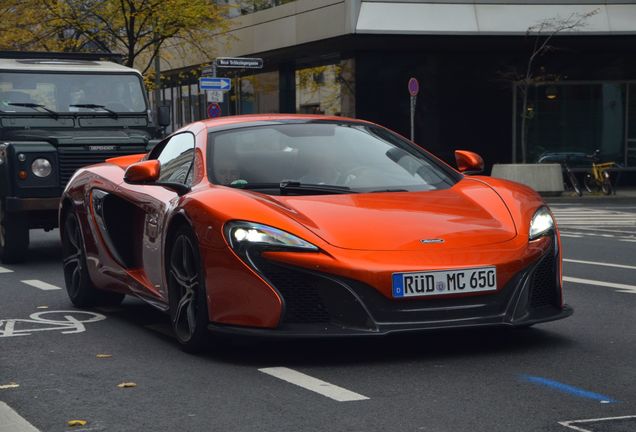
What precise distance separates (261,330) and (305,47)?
106 feet

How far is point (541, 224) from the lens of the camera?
22.5 feet

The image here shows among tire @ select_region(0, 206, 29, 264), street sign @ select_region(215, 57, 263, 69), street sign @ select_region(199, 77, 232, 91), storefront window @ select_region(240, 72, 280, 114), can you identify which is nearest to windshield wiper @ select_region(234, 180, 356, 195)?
tire @ select_region(0, 206, 29, 264)

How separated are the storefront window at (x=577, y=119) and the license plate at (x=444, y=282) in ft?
103

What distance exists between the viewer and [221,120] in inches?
315

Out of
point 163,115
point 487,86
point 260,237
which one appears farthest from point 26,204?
point 487,86

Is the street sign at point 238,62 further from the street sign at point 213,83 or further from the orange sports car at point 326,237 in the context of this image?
the orange sports car at point 326,237

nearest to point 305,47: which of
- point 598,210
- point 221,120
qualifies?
point 598,210

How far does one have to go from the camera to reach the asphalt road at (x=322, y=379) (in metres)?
5.10

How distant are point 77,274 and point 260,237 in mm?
3336

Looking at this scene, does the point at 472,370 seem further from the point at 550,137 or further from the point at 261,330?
the point at 550,137

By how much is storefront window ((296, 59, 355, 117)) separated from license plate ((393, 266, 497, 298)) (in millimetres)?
31009

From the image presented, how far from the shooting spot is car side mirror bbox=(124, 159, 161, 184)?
757cm

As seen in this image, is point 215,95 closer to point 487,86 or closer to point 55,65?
point 487,86

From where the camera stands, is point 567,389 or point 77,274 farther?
point 77,274
